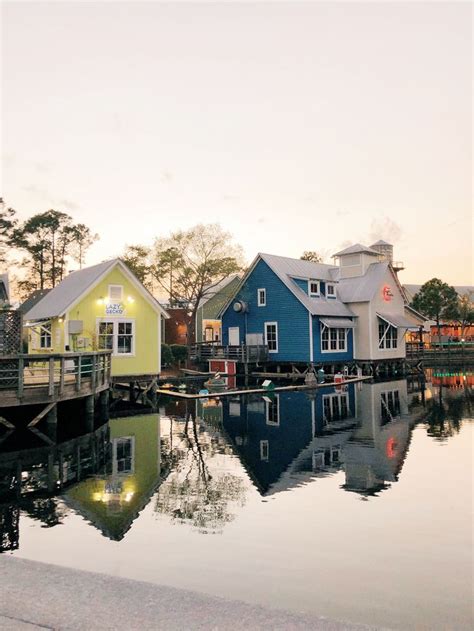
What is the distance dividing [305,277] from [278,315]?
11.1 feet

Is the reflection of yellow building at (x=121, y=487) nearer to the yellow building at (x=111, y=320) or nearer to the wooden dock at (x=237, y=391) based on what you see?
the wooden dock at (x=237, y=391)

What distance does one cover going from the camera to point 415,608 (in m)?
5.38

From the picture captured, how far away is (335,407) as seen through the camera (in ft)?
69.9

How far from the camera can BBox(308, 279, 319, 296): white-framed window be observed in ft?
122

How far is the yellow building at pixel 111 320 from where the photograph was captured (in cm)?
2312

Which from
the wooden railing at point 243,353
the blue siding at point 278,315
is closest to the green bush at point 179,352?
the blue siding at point 278,315

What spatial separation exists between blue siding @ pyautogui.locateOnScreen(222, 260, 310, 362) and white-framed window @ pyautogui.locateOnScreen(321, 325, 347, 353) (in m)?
1.67

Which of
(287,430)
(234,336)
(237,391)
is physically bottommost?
(287,430)

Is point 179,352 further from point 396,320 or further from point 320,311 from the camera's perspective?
point 396,320

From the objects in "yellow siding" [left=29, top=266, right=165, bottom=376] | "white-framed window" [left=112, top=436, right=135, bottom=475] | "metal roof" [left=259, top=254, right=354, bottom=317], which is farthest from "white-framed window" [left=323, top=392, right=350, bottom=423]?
"metal roof" [left=259, top=254, right=354, bottom=317]

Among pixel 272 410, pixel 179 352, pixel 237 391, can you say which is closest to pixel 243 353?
pixel 237 391

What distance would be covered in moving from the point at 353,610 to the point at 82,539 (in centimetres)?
400

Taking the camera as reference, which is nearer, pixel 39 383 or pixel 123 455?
pixel 123 455

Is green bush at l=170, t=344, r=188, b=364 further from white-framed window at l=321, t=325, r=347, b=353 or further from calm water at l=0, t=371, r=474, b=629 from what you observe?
calm water at l=0, t=371, r=474, b=629
